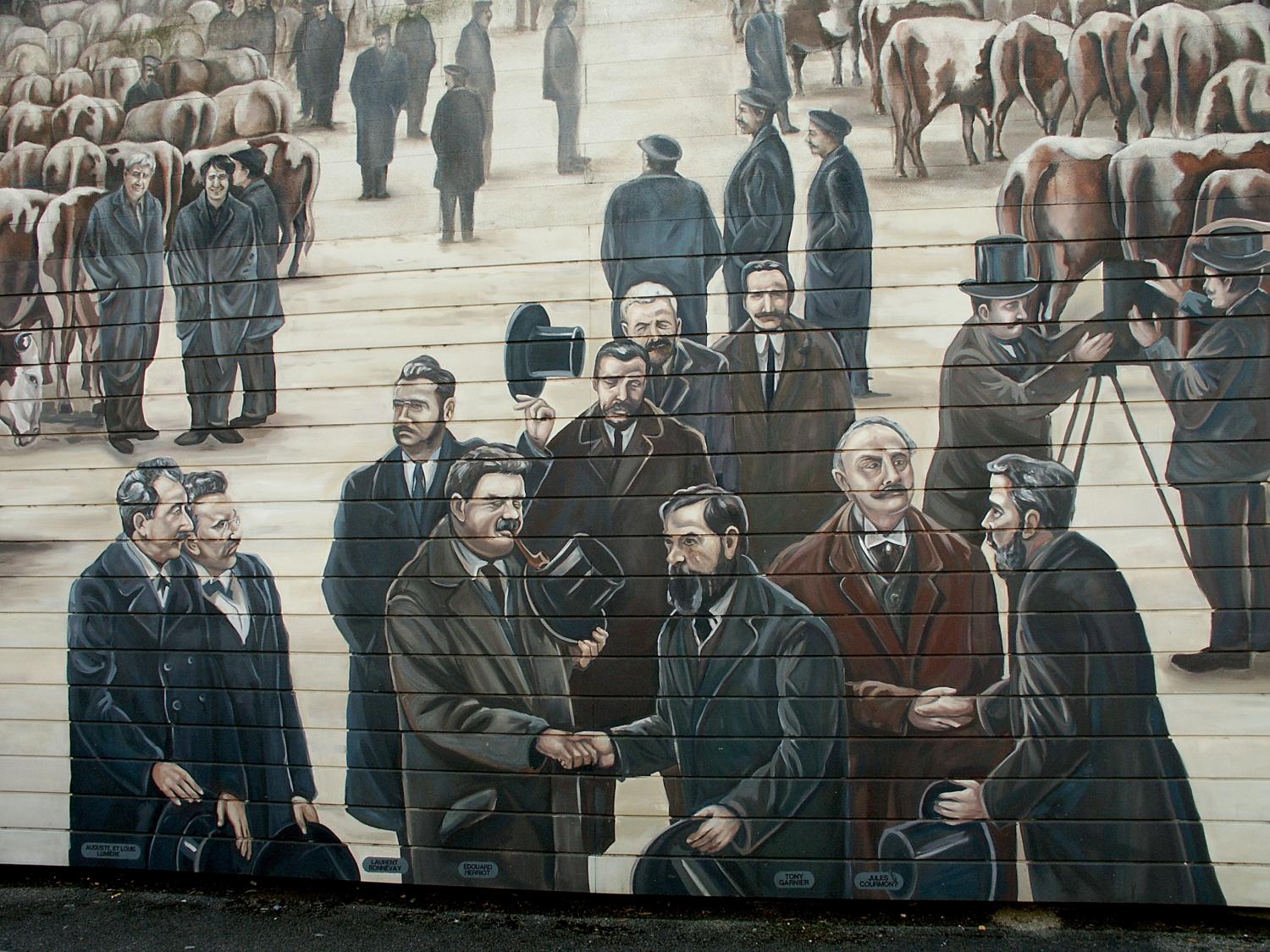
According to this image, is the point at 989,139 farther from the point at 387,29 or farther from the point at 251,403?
the point at 251,403

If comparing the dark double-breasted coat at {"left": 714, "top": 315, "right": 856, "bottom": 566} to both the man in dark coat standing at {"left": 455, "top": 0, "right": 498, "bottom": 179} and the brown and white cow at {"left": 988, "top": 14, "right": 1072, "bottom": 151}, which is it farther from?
the man in dark coat standing at {"left": 455, "top": 0, "right": 498, "bottom": 179}

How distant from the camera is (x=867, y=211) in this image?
360 cm

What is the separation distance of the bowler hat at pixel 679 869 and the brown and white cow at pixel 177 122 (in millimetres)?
3771

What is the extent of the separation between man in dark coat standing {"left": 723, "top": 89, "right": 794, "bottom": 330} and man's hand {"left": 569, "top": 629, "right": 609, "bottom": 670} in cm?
141

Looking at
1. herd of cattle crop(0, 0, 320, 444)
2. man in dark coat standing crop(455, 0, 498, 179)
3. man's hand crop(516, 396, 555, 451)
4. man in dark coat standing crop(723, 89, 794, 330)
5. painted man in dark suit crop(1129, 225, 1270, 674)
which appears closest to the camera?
painted man in dark suit crop(1129, 225, 1270, 674)

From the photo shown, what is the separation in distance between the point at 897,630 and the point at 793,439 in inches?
35.0

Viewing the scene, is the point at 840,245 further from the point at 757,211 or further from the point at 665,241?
the point at 665,241

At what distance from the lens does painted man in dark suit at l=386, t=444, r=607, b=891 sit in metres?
3.74

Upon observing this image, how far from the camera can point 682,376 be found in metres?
3.66

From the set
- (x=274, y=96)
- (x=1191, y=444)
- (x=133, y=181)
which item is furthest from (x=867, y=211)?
(x=133, y=181)

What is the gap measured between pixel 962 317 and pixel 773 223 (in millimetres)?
868

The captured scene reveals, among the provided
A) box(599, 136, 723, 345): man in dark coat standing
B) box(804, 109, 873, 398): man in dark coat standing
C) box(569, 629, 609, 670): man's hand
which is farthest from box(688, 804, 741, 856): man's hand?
box(599, 136, 723, 345): man in dark coat standing

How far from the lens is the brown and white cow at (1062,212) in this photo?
3.50m

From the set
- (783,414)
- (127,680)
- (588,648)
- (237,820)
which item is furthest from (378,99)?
(237,820)
